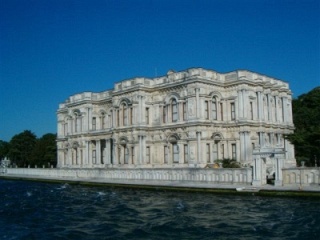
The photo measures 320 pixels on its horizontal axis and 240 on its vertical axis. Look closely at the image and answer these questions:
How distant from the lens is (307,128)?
3375cm

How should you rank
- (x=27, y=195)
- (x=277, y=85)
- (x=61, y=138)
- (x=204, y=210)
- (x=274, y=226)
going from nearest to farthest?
1. (x=274, y=226)
2. (x=204, y=210)
3. (x=27, y=195)
4. (x=277, y=85)
5. (x=61, y=138)

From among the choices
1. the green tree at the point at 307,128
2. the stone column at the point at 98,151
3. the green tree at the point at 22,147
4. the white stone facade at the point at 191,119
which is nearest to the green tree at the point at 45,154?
the green tree at the point at 22,147

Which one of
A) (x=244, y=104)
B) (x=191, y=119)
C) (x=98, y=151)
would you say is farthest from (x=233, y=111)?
(x=98, y=151)

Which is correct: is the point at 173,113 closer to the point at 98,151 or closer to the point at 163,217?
the point at 98,151

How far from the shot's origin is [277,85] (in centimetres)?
3706

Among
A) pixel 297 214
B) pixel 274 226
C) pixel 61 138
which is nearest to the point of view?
pixel 274 226

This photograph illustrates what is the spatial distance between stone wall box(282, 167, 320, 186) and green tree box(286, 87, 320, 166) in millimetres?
5464

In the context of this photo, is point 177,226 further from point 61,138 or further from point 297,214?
point 61,138

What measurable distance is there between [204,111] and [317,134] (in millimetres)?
9570

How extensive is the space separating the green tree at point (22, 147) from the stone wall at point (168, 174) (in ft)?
88.8

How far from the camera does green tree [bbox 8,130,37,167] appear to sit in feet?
204

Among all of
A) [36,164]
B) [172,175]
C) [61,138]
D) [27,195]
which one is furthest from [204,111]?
[36,164]

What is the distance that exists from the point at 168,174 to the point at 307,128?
1507 cm

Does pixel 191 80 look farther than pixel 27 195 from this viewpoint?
Yes
